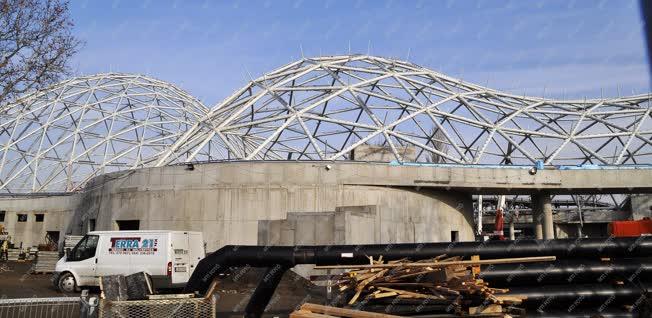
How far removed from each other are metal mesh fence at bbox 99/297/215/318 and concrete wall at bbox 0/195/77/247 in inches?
1593

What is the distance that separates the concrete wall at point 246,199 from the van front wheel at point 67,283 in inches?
310

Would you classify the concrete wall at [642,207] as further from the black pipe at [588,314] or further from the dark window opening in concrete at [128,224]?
the black pipe at [588,314]

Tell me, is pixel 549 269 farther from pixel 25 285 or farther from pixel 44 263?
pixel 44 263

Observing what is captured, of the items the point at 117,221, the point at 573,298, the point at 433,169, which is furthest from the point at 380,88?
the point at 573,298

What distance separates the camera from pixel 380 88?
139 feet

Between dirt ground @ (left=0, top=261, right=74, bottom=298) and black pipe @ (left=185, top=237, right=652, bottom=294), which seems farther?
dirt ground @ (left=0, top=261, right=74, bottom=298)

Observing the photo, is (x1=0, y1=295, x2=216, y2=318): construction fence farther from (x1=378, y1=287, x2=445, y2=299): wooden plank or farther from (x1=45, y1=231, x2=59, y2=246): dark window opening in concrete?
(x1=45, y1=231, x2=59, y2=246): dark window opening in concrete

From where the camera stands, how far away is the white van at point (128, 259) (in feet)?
56.9

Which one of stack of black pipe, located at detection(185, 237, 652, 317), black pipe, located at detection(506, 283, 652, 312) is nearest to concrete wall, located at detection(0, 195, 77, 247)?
stack of black pipe, located at detection(185, 237, 652, 317)

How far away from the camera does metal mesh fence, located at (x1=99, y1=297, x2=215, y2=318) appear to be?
23.8 feet

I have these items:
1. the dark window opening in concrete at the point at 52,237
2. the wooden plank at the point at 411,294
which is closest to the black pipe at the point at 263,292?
the wooden plank at the point at 411,294

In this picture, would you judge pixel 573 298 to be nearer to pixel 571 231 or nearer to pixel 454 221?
pixel 454 221

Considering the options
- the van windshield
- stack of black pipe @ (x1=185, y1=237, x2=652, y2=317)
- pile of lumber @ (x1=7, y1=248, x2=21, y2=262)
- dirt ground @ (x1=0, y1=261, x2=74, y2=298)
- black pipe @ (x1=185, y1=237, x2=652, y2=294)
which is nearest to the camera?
black pipe @ (x1=185, y1=237, x2=652, y2=294)

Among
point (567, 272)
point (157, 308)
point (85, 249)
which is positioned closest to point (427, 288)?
point (567, 272)
